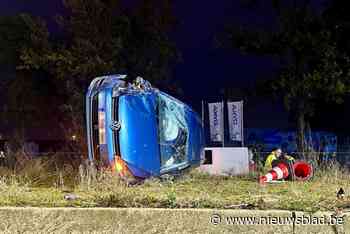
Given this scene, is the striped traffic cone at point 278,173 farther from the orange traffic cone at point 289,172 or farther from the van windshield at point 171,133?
the van windshield at point 171,133

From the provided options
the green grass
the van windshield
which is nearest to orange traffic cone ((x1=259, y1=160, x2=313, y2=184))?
the green grass

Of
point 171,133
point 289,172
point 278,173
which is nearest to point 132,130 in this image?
point 171,133

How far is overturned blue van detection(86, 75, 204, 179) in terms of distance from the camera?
24.9 feet

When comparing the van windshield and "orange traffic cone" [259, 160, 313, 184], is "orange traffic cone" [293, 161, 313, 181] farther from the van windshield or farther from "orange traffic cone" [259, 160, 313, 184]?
the van windshield

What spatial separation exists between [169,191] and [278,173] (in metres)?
2.70

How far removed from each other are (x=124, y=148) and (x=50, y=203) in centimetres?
213

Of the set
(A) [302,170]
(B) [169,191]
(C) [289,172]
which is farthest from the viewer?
(A) [302,170]

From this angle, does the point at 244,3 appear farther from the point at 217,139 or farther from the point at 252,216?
the point at 252,216

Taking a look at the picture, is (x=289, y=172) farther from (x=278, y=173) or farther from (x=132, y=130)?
(x=132, y=130)

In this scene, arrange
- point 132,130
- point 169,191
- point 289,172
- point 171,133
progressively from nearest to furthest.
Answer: point 169,191 < point 132,130 < point 171,133 < point 289,172

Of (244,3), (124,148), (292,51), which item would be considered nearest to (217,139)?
(292,51)

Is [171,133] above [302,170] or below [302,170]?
above

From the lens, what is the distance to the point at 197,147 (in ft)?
32.0

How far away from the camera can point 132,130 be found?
25.6 feet
